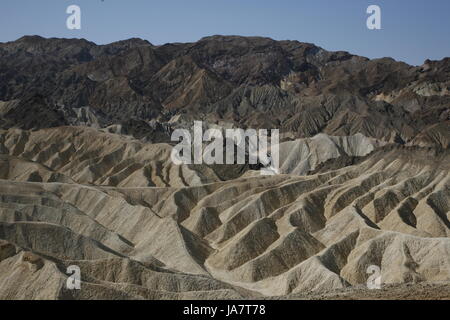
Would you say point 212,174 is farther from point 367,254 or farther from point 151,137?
point 367,254

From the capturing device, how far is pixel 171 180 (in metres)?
108

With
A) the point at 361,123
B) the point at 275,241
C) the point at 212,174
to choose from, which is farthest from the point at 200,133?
the point at 275,241

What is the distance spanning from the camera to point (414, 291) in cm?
3478

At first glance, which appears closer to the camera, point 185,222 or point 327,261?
point 327,261

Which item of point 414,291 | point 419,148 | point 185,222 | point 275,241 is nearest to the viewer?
point 414,291
